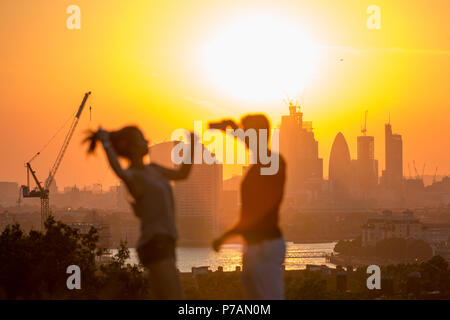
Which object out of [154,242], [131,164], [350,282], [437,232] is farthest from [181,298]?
[437,232]

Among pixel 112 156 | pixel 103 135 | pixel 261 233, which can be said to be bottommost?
pixel 261 233

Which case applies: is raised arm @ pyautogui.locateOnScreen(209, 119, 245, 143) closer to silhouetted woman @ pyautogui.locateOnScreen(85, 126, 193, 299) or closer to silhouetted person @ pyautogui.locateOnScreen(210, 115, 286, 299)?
silhouetted person @ pyautogui.locateOnScreen(210, 115, 286, 299)

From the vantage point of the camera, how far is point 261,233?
697 centimetres

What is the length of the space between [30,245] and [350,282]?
3242 centimetres

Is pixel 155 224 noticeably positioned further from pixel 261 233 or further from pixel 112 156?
pixel 261 233

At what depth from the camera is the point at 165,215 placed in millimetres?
6816

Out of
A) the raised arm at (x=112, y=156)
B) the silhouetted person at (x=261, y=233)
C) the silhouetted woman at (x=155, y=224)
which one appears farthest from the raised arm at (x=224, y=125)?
the raised arm at (x=112, y=156)

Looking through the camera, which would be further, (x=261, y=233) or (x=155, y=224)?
(x=261, y=233)

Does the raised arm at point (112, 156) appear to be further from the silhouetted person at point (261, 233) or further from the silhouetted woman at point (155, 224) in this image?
the silhouetted person at point (261, 233)

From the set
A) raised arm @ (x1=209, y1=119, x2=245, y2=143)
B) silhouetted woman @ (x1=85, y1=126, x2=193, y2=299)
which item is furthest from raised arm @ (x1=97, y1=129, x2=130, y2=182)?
raised arm @ (x1=209, y1=119, x2=245, y2=143)

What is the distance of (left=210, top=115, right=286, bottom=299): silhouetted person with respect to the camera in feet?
22.8

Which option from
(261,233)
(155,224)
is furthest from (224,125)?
(155,224)

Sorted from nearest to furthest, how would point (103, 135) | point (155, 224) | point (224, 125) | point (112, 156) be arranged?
point (155, 224)
point (112, 156)
point (103, 135)
point (224, 125)
